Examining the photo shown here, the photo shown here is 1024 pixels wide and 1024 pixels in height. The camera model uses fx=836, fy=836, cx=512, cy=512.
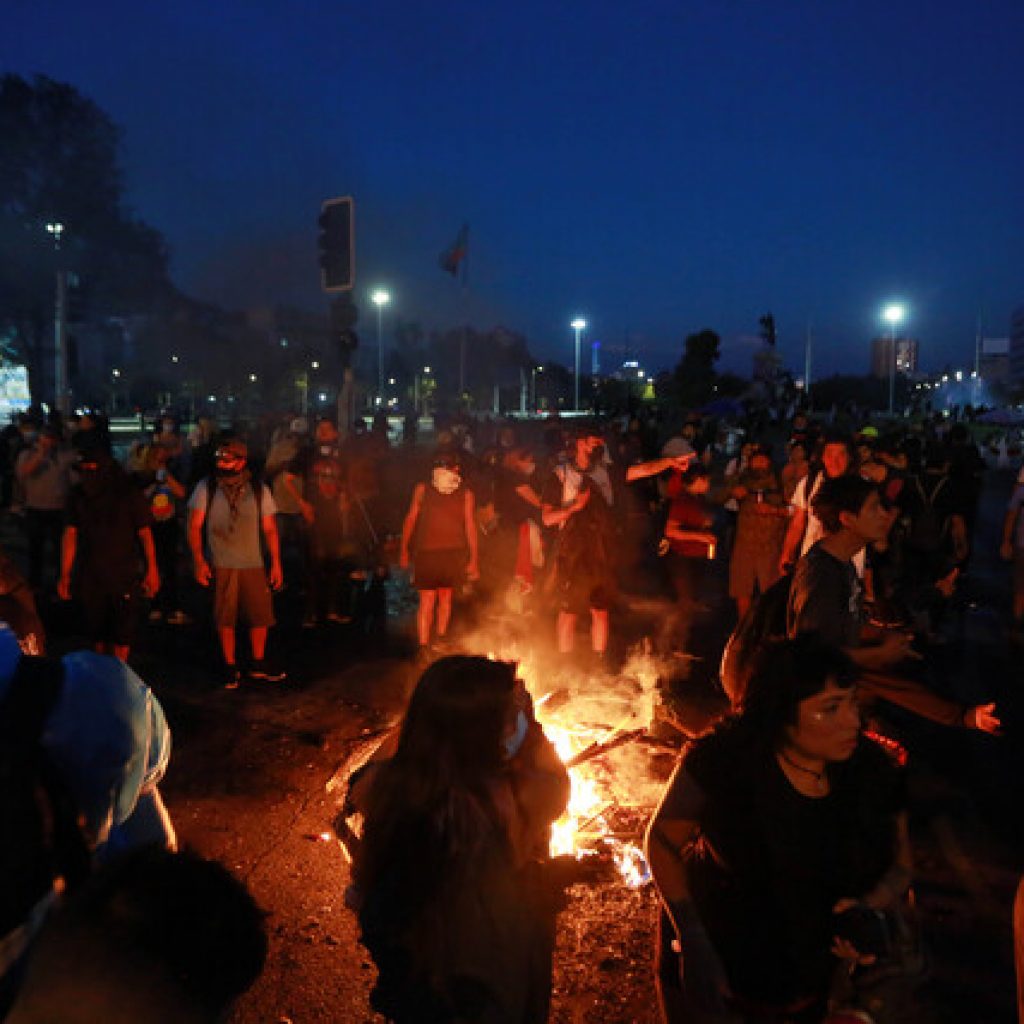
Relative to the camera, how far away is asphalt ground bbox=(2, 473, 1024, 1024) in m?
3.43

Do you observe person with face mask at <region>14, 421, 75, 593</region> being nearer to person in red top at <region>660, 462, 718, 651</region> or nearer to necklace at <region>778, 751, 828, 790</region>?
person in red top at <region>660, 462, 718, 651</region>

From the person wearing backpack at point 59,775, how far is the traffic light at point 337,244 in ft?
39.3

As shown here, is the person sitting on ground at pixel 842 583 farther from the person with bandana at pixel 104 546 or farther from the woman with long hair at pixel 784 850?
the person with bandana at pixel 104 546

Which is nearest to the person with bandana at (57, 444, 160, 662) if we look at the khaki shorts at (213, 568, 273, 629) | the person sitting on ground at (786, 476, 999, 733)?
the khaki shorts at (213, 568, 273, 629)

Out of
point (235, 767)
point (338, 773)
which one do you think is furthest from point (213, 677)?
point (338, 773)

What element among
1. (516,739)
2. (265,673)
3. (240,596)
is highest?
(516,739)

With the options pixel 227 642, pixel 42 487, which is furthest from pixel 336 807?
pixel 42 487

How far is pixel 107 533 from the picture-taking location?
6137 mm

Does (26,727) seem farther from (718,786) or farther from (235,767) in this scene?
(235,767)

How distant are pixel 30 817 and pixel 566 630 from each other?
613 centimetres

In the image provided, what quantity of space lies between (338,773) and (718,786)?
11.2 feet

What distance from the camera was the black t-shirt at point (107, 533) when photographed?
20.1 feet

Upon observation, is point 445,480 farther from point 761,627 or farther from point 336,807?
point 761,627

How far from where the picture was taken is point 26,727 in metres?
1.51
